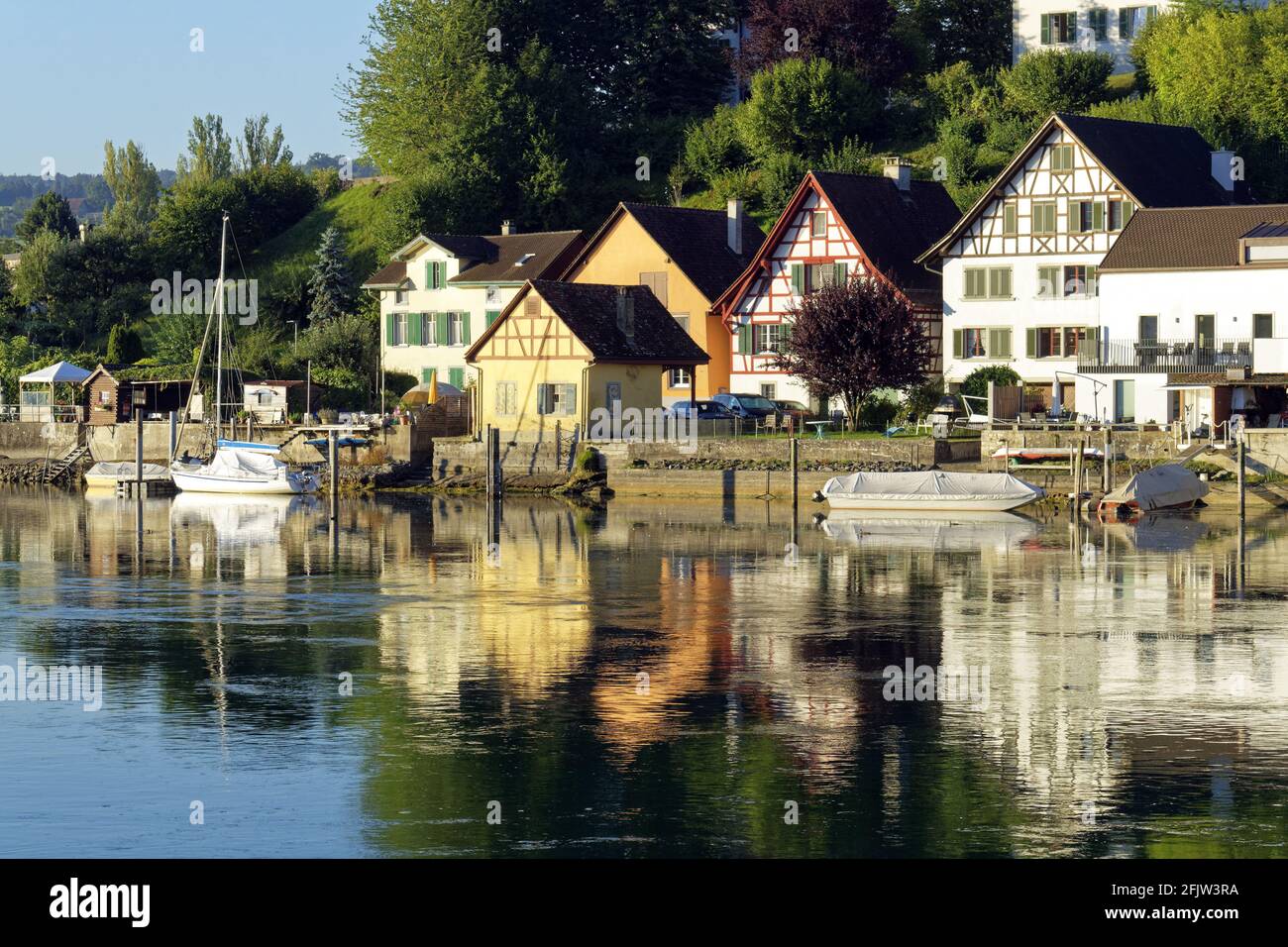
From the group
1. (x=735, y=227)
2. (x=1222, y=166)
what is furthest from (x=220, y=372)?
(x=1222, y=166)

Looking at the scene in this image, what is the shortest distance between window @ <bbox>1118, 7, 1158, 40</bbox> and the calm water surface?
5596cm

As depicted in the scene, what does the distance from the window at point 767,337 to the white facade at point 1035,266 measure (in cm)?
777

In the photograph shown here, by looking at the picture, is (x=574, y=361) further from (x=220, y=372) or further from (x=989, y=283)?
(x=220, y=372)

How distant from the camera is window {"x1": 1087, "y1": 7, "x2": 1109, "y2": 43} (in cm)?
10594

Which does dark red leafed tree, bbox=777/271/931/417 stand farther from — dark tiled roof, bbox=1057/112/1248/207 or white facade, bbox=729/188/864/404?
dark tiled roof, bbox=1057/112/1248/207

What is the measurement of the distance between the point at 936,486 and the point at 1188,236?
15751 mm

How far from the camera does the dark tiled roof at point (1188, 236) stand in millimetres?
72000

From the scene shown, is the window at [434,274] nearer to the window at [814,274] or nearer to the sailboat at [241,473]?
the sailboat at [241,473]

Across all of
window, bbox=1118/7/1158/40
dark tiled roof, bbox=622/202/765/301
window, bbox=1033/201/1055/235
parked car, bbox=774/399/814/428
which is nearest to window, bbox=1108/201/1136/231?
window, bbox=1033/201/1055/235

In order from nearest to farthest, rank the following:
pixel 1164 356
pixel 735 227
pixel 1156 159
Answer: pixel 1164 356 → pixel 1156 159 → pixel 735 227

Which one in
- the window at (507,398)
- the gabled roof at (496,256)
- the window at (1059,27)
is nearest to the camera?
the window at (507,398)

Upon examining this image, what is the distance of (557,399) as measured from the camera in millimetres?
78438

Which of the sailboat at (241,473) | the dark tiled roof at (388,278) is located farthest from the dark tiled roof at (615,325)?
the dark tiled roof at (388,278)
